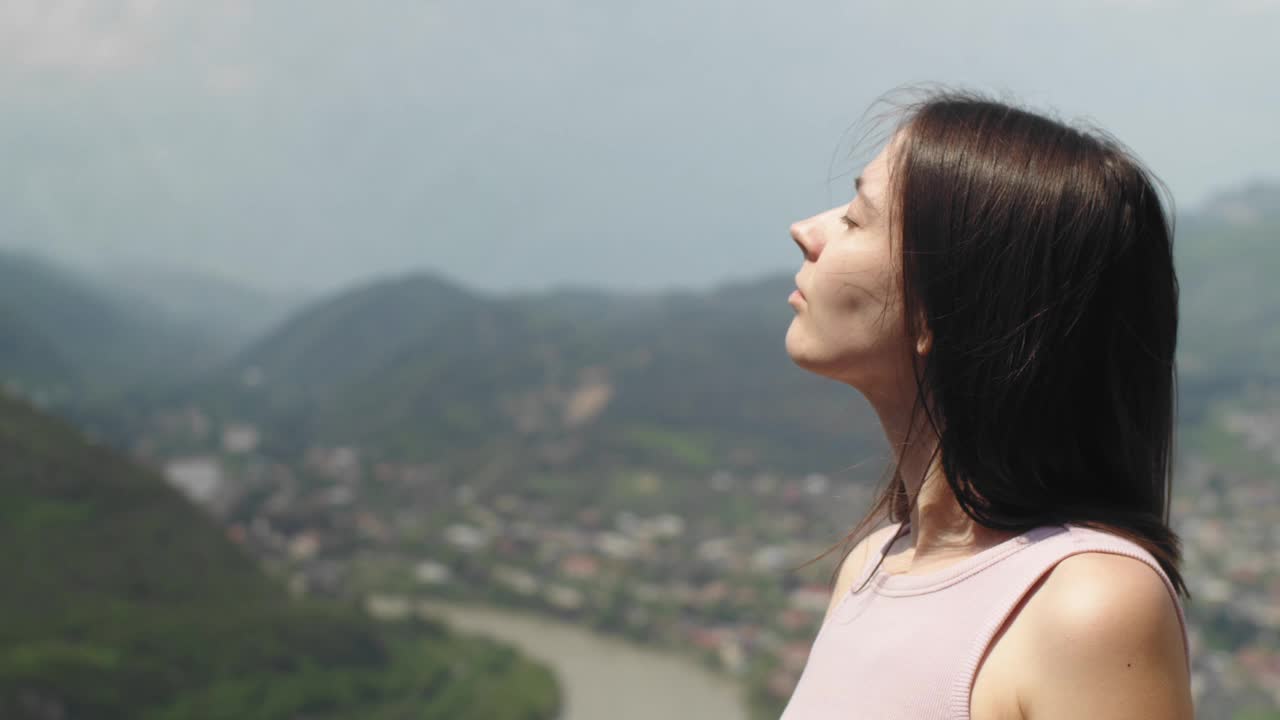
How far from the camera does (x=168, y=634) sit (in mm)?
11523

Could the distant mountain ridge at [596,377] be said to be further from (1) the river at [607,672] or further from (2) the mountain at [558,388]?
(1) the river at [607,672]

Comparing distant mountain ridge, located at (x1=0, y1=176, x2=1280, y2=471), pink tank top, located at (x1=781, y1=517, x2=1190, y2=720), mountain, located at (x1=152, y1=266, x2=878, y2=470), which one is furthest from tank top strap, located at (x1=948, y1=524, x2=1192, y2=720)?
mountain, located at (x1=152, y1=266, x2=878, y2=470)

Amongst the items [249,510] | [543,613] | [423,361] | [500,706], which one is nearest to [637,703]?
[500,706]

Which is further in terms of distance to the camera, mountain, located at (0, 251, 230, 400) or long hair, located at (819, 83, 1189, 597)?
mountain, located at (0, 251, 230, 400)

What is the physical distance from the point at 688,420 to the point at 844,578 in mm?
24216

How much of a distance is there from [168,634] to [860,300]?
12393 millimetres

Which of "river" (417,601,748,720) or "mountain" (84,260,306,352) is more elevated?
"mountain" (84,260,306,352)

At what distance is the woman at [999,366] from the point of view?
0.52 m

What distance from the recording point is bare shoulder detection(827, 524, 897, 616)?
73cm

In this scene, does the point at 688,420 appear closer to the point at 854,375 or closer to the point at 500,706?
the point at 500,706

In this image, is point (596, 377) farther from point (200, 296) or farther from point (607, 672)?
point (200, 296)

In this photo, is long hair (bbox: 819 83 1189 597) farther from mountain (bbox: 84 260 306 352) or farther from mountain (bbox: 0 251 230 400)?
mountain (bbox: 84 260 306 352)

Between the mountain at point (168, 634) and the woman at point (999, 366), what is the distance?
10525mm

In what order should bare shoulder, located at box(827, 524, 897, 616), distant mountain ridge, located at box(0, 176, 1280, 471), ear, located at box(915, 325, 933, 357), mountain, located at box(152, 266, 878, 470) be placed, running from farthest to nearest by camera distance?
1. distant mountain ridge, located at box(0, 176, 1280, 471)
2. mountain, located at box(152, 266, 878, 470)
3. bare shoulder, located at box(827, 524, 897, 616)
4. ear, located at box(915, 325, 933, 357)
